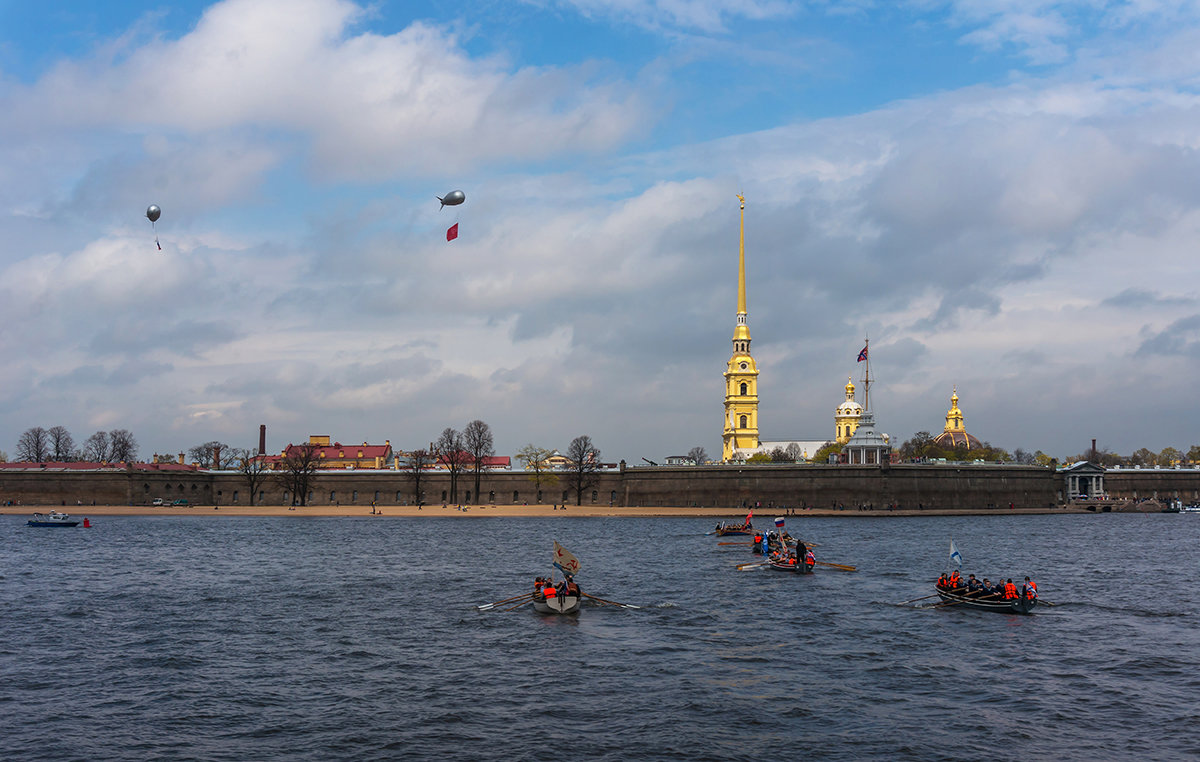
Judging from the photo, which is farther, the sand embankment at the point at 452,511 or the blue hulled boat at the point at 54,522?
the sand embankment at the point at 452,511

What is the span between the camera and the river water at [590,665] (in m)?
24.1

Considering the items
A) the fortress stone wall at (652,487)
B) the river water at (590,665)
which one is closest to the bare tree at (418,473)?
the fortress stone wall at (652,487)

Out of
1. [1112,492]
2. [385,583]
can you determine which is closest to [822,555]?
[385,583]

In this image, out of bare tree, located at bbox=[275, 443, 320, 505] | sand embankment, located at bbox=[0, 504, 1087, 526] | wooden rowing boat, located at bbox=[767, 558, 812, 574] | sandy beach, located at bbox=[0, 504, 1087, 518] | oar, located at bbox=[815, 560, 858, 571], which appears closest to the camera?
wooden rowing boat, located at bbox=[767, 558, 812, 574]

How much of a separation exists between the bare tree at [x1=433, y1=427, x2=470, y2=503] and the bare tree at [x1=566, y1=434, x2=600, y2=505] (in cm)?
1662

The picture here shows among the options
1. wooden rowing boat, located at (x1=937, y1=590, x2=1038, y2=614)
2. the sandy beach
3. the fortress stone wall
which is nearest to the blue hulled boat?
the sandy beach

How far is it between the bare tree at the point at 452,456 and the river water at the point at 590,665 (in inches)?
3043

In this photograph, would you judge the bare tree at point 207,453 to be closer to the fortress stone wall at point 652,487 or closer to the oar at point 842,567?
the fortress stone wall at point 652,487

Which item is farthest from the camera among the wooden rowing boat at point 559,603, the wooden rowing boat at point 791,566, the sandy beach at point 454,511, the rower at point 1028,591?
the sandy beach at point 454,511

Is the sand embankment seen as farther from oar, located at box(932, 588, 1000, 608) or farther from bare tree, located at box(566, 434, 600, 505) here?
oar, located at box(932, 588, 1000, 608)

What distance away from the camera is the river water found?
24.1 m

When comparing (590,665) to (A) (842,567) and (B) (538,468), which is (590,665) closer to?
(A) (842,567)

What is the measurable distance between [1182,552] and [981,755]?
63971 millimetres

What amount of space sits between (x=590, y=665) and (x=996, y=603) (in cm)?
2045
